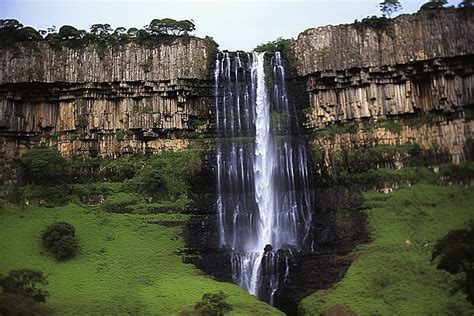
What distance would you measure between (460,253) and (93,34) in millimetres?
34014

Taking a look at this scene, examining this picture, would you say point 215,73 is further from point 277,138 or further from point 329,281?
point 329,281

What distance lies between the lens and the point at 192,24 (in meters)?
52.9

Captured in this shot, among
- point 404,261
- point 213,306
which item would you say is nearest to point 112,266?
point 213,306

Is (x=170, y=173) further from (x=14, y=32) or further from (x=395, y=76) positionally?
(x=395, y=76)

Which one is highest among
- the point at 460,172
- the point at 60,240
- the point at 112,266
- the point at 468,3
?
the point at 468,3

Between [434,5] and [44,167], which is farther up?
[434,5]

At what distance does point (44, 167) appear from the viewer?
46906 mm

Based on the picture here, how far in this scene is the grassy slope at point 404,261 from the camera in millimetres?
34094

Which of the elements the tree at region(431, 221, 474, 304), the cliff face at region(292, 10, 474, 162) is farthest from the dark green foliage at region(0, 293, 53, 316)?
the cliff face at region(292, 10, 474, 162)

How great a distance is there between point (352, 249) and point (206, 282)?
972 cm

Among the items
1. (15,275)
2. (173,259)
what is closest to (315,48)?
(173,259)

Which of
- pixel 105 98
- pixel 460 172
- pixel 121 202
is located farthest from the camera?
pixel 105 98

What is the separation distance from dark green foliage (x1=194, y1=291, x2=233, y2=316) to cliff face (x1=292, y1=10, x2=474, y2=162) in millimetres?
18349

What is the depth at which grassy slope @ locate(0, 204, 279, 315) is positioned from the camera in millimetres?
35438
